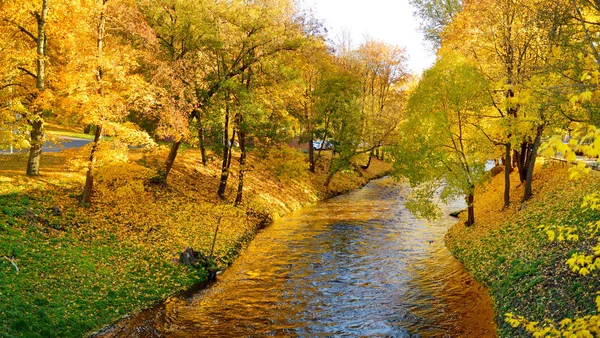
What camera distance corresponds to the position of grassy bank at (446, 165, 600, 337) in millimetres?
11844

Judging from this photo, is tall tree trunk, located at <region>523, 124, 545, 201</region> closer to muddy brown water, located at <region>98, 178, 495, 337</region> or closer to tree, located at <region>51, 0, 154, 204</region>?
muddy brown water, located at <region>98, 178, 495, 337</region>

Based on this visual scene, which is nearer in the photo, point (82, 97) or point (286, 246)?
point (82, 97)

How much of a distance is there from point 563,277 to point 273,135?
1936 cm

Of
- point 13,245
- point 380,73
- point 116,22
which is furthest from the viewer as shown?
point 380,73

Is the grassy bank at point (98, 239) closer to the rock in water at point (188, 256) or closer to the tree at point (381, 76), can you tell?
the rock in water at point (188, 256)

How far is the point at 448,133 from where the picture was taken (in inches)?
899

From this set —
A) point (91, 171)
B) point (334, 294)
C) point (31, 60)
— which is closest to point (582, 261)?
point (334, 294)

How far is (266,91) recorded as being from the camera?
1120 inches

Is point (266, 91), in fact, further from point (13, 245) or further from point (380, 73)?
point (380, 73)

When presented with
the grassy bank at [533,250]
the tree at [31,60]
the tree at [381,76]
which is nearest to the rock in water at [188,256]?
the tree at [31,60]

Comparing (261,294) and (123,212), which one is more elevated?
(123,212)

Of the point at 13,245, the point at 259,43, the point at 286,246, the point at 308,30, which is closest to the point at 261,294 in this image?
the point at 286,246

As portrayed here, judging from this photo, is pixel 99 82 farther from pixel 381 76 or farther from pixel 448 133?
pixel 381 76

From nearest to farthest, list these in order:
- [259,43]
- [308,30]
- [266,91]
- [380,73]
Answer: [259,43] → [266,91] → [308,30] → [380,73]
